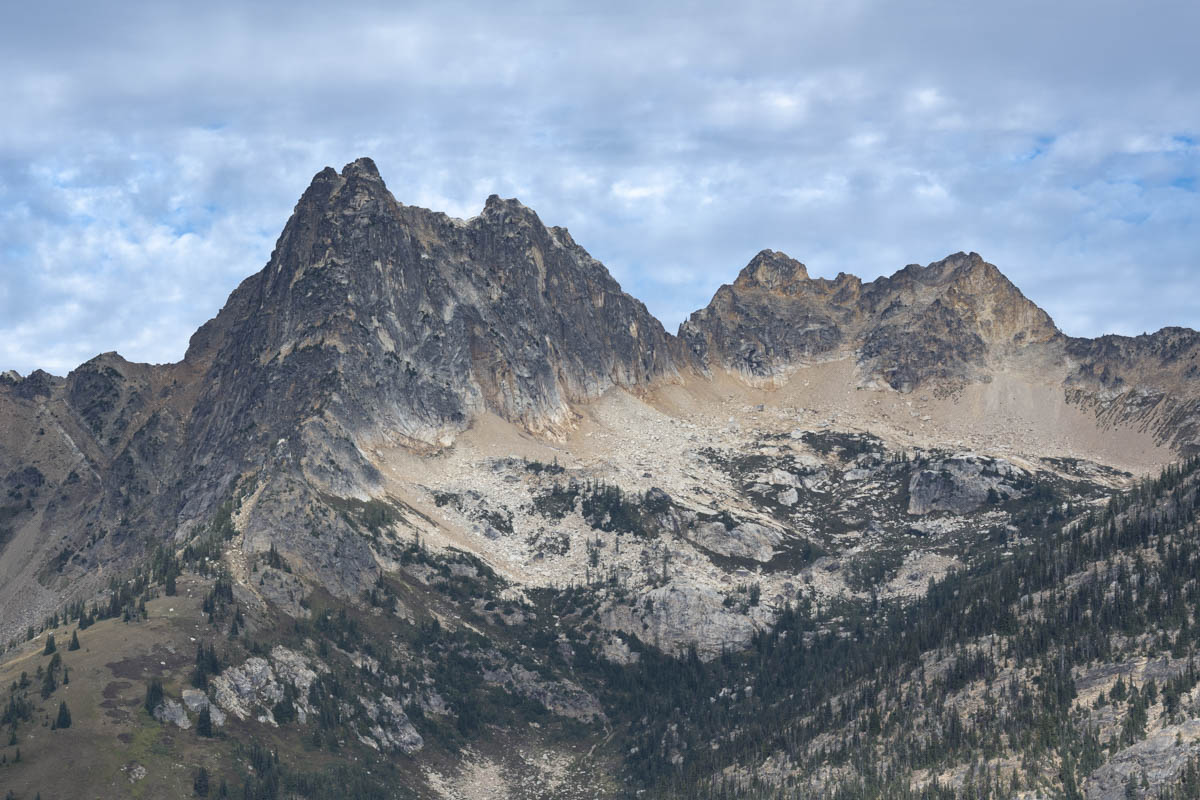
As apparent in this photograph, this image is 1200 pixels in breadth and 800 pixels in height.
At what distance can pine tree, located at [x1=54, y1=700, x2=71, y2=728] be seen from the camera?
538 feet

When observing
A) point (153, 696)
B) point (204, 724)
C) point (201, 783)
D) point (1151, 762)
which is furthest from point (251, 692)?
point (1151, 762)

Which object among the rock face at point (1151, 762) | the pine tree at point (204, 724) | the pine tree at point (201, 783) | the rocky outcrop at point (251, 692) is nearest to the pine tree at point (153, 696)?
the pine tree at point (204, 724)

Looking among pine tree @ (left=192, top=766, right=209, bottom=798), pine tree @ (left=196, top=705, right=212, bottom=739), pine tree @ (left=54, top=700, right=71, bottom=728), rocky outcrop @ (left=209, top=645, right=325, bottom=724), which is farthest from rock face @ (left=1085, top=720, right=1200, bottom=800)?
pine tree @ (left=54, top=700, right=71, bottom=728)

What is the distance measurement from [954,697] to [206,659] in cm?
12692

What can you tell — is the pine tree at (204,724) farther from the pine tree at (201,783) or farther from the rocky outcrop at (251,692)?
the pine tree at (201,783)

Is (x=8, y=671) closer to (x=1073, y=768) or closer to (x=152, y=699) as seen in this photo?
(x=152, y=699)

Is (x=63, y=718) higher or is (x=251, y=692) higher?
(x=251, y=692)

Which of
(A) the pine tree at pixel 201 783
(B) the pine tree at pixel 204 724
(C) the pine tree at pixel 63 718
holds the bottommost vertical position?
(A) the pine tree at pixel 201 783

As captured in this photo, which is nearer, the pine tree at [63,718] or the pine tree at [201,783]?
the pine tree at [63,718]

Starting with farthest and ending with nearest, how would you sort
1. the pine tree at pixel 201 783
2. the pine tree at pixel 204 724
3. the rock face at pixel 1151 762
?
1. the pine tree at pixel 204 724
2. the pine tree at pixel 201 783
3. the rock face at pixel 1151 762

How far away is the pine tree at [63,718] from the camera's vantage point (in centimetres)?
16400

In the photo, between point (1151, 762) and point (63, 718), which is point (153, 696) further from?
point (1151, 762)

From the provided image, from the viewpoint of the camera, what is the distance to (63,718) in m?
165

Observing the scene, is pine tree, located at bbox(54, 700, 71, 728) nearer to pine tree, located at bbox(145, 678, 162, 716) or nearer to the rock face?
pine tree, located at bbox(145, 678, 162, 716)
